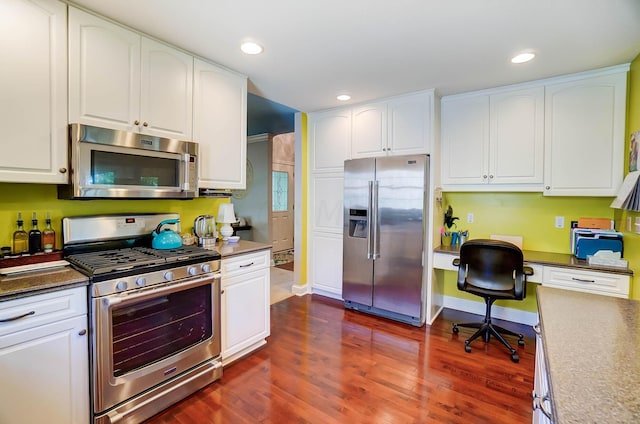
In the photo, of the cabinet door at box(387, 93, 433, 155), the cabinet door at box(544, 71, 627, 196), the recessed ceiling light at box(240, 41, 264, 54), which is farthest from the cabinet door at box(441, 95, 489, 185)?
the recessed ceiling light at box(240, 41, 264, 54)

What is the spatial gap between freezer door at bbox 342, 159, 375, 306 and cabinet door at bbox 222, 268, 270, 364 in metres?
1.20

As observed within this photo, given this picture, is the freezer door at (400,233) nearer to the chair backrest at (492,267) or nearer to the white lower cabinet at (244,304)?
the chair backrest at (492,267)

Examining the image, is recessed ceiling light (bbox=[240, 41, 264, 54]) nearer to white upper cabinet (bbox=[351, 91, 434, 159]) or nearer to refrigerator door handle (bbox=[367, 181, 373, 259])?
white upper cabinet (bbox=[351, 91, 434, 159])

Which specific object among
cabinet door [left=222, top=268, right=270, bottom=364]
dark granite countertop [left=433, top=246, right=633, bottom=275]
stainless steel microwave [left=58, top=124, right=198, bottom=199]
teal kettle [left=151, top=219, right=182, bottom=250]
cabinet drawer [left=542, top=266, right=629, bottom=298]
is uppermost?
stainless steel microwave [left=58, top=124, right=198, bottom=199]

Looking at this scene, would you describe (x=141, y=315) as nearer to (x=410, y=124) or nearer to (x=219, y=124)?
(x=219, y=124)

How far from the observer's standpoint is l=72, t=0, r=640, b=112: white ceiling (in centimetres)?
179

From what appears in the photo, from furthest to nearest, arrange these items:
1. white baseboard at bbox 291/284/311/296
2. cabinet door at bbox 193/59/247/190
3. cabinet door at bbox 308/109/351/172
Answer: white baseboard at bbox 291/284/311/296
cabinet door at bbox 308/109/351/172
cabinet door at bbox 193/59/247/190

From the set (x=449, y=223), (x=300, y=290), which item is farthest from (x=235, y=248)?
(x=449, y=223)

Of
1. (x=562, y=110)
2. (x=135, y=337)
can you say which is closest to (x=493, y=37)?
(x=562, y=110)

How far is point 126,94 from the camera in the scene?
2.01m

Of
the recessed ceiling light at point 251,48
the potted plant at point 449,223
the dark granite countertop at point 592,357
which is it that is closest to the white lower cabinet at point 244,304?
the recessed ceiling light at point 251,48

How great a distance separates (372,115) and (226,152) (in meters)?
1.76

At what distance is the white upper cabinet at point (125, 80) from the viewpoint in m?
1.83

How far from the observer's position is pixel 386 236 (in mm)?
3320
